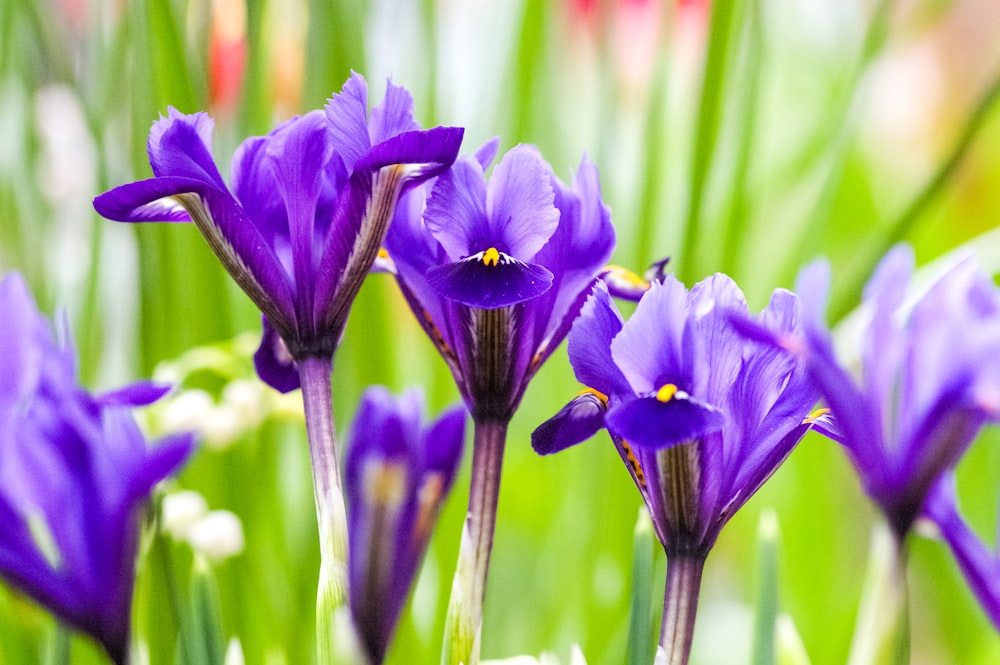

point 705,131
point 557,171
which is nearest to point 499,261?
point 705,131

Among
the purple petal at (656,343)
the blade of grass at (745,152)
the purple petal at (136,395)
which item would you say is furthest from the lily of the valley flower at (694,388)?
the blade of grass at (745,152)

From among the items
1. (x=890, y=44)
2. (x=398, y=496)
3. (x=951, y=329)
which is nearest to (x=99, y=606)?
(x=398, y=496)

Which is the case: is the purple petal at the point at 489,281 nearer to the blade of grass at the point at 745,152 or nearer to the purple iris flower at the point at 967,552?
the purple iris flower at the point at 967,552

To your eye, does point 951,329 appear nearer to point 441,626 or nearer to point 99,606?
point 99,606

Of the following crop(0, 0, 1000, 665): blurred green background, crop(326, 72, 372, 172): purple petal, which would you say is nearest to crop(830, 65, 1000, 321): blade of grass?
crop(0, 0, 1000, 665): blurred green background

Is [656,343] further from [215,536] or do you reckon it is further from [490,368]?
[215,536]
